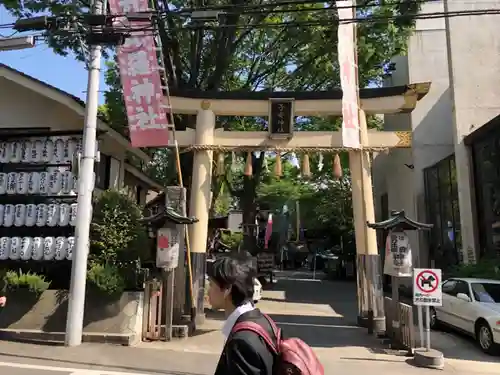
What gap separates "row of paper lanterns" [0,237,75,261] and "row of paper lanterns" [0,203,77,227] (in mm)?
352

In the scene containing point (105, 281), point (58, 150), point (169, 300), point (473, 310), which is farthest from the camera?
point (58, 150)

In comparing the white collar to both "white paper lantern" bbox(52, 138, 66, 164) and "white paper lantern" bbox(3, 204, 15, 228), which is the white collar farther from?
"white paper lantern" bbox(3, 204, 15, 228)

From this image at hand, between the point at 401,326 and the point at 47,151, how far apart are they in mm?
8974

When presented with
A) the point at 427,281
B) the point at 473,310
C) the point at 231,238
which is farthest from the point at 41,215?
the point at 231,238

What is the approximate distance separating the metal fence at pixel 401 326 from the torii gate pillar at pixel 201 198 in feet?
14.7

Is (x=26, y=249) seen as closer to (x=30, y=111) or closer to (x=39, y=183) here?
(x=39, y=183)

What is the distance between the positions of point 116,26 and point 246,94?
161 inches

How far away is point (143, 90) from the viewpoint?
442 inches

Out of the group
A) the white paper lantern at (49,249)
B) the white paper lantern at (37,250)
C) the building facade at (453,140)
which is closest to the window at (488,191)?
the building facade at (453,140)

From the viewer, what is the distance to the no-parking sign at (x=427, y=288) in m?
8.80

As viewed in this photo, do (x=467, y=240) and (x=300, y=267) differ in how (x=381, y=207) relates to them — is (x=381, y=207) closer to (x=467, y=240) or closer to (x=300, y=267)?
(x=467, y=240)

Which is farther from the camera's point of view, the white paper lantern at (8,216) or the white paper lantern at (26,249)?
the white paper lantern at (8,216)

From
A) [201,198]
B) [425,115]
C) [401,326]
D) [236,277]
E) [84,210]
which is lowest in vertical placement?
[401,326]

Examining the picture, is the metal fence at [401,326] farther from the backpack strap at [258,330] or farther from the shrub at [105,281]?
the backpack strap at [258,330]
